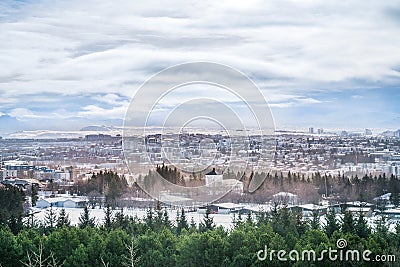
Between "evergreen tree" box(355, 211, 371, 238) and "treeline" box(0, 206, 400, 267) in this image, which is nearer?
"treeline" box(0, 206, 400, 267)

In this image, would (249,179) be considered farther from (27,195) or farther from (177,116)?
(27,195)

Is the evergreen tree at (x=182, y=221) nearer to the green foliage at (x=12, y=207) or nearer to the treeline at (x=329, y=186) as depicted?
the treeline at (x=329, y=186)

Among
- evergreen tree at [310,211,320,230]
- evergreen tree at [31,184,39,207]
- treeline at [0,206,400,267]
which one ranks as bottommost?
treeline at [0,206,400,267]

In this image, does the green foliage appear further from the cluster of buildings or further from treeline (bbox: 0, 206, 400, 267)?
the cluster of buildings

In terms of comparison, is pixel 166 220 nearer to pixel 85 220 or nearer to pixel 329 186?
pixel 85 220

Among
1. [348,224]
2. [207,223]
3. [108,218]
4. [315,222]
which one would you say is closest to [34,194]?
[108,218]

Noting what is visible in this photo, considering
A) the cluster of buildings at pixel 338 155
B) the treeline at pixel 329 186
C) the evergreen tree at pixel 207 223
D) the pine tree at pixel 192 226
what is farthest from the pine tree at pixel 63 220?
the cluster of buildings at pixel 338 155

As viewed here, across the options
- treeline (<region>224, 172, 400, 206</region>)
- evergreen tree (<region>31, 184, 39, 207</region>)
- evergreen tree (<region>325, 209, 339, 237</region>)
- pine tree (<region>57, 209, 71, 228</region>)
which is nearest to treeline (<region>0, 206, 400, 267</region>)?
evergreen tree (<region>325, 209, 339, 237</region>)

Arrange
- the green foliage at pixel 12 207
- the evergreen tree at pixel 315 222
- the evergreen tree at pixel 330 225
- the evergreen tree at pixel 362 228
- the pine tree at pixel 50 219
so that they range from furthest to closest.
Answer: the green foliage at pixel 12 207 → the pine tree at pixel 50 219 → the evergreen tree at pixel 315 222 → the evergreen tree at pixel 330 225 → the evergreen tree at pixel 362 228

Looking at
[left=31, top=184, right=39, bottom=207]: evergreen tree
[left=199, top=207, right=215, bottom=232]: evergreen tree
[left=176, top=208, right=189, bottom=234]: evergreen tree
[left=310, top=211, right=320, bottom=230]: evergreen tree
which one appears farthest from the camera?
[left=31, top=184, right=39, bottom=207]: evergreen tree

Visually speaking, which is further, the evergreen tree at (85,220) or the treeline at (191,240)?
the evergreen tree at (85,220)
